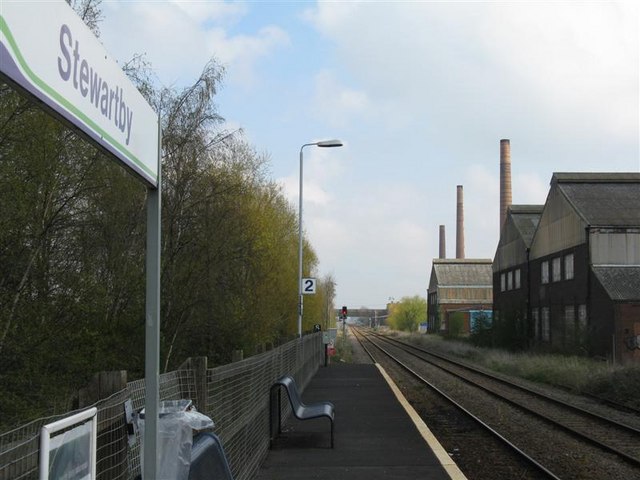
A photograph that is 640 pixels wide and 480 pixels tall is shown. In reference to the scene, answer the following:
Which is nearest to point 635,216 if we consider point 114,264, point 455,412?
point 455,412

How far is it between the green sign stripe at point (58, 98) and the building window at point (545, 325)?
41760 mm

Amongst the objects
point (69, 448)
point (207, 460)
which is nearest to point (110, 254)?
point (207, 460)

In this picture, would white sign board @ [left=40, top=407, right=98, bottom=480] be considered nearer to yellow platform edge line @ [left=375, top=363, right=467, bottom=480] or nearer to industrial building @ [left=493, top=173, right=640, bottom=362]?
yellow platform edge line @ [left=375, top=363, right=467, bottom=480]

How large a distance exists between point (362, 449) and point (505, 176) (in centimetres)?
5445

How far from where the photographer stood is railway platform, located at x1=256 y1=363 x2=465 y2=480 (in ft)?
25.8

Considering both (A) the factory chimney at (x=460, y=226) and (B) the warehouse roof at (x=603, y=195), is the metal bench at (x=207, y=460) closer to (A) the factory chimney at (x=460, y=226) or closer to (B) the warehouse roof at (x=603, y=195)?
(B) the warehouse roof at (x=603, y=195)

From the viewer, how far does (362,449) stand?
9.43 m

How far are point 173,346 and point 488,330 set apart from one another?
117ft

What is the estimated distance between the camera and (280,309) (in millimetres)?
28594

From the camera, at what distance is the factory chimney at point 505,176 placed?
196 feet

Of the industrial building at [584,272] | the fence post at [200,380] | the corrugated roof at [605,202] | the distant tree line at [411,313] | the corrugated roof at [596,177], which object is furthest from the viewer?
the distant tree line at [411,313]

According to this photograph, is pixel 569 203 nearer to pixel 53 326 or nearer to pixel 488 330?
pixel 488 330

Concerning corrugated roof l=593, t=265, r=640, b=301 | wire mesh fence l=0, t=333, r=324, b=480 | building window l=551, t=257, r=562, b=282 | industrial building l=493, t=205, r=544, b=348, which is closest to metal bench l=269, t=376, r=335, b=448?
wire mesh fence l=0, t=333, r=324, b=480

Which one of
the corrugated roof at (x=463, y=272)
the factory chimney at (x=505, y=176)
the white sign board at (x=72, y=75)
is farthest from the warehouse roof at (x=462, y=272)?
the white sign board at (x=72, y=75)
